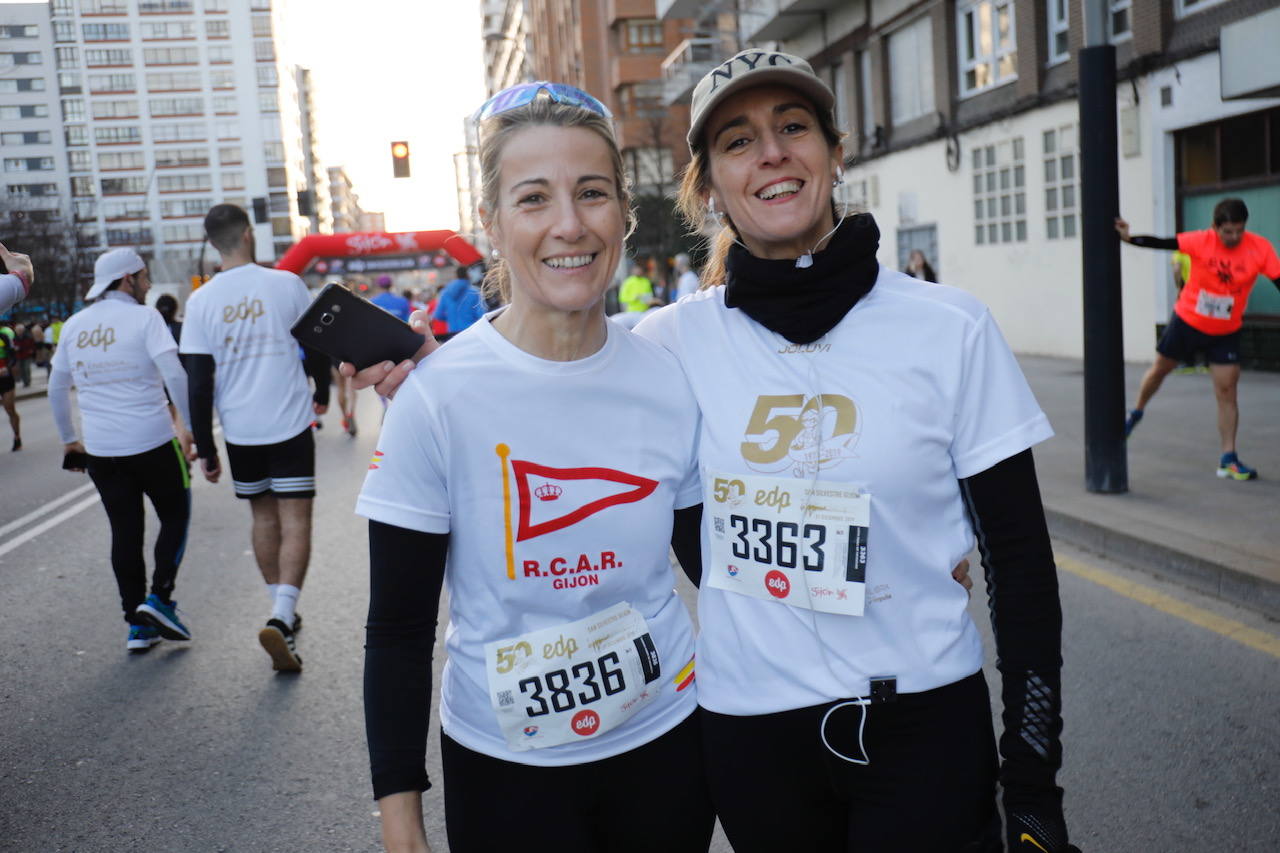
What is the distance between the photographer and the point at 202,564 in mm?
8000

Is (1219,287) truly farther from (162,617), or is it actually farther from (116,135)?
(116,135)

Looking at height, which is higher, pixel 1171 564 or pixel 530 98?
pixel 530 98

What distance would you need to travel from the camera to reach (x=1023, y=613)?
1875mm

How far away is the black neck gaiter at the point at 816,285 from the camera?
6.43ft

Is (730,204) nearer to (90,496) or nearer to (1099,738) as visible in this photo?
(1099,738)

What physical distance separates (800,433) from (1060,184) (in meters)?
17.4

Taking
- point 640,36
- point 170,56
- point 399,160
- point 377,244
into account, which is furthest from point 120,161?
point 399,160

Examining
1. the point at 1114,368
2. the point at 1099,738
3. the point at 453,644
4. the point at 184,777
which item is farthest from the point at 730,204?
the point at 1114,368

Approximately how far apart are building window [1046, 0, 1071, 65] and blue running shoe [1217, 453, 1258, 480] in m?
11.4

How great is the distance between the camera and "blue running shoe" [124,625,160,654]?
5988mm

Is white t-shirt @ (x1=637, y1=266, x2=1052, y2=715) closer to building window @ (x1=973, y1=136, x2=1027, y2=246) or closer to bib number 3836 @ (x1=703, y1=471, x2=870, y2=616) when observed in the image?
bib number 3836 @ (x1=703, y1=471, x2=870, y2=616)

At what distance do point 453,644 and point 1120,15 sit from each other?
17.1m

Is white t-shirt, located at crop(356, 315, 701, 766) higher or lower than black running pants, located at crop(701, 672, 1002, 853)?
higher

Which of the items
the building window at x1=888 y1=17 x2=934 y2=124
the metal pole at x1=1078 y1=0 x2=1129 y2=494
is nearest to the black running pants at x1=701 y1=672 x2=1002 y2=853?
the metal pole at x1=1078 y1=0 x2=1129 y2=494
